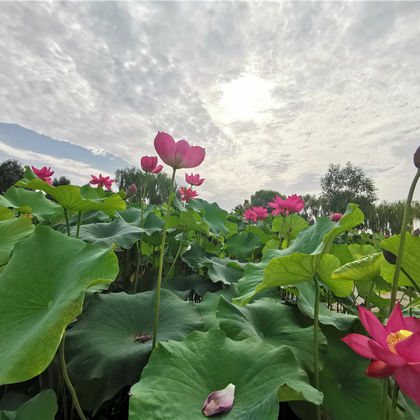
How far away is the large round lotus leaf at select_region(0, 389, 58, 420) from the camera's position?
513mm

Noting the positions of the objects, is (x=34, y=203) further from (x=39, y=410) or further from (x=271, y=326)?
(x=271, y=326)

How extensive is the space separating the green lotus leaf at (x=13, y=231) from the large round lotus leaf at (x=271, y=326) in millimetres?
684

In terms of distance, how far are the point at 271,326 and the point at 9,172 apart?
939 centimetres

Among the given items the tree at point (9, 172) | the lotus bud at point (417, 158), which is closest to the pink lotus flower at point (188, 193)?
the lotus bud at point (417, 158)

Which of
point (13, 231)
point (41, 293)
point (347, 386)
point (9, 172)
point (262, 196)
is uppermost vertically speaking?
point (262, 196)

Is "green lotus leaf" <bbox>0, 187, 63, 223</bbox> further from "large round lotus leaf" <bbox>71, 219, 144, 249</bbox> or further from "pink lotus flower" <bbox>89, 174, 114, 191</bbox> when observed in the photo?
"pink lotus flower" <bbox>89, 174, 114, 191</bbox>

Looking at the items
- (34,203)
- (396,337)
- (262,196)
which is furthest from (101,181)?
(262,196)

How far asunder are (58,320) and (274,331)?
1.91 feet

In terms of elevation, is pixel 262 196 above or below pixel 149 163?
above

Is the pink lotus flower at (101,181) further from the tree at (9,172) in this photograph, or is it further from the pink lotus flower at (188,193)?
the tree at (9,172)

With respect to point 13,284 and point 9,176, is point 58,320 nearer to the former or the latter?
point 13,284

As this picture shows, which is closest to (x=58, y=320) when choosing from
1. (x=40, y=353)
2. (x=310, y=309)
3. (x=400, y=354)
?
(x=40, y=353)

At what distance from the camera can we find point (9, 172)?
7.80 metres

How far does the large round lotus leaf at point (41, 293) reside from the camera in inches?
16.7
